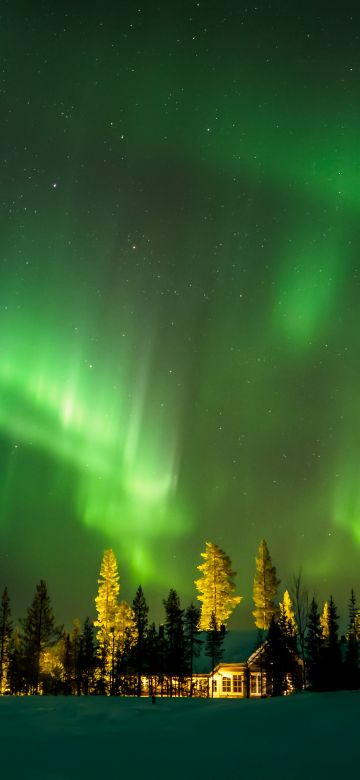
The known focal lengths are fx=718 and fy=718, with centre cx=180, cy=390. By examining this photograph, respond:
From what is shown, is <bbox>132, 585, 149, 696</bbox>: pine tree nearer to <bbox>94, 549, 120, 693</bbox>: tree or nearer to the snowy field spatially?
<bbox>94, 549, 120, 693</bbox>: tree

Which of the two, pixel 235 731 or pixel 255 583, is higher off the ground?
pixel 255 583

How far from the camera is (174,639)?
6781cm

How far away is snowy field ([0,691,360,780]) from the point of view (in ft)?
53.9

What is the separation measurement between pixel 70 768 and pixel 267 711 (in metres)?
10.0

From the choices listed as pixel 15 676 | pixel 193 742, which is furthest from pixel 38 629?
pixel 193 742

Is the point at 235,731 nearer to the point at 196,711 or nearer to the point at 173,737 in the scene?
the point at 173,737

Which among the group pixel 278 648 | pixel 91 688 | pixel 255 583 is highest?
pixel 255 583

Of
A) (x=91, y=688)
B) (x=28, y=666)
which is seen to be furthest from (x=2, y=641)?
(x=91, y=688)

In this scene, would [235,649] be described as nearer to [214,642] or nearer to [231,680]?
[231,680]

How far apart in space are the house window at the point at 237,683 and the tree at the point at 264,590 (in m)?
5.59

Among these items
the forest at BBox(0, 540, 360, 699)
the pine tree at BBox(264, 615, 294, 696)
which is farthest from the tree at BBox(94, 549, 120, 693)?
the pine tree at BBox(264, 615, 294, 696)

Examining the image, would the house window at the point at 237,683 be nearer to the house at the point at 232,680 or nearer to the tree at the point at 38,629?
the house at the point at 232,680

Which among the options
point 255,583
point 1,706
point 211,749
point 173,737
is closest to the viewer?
point 211,749

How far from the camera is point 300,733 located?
65.2 ft
